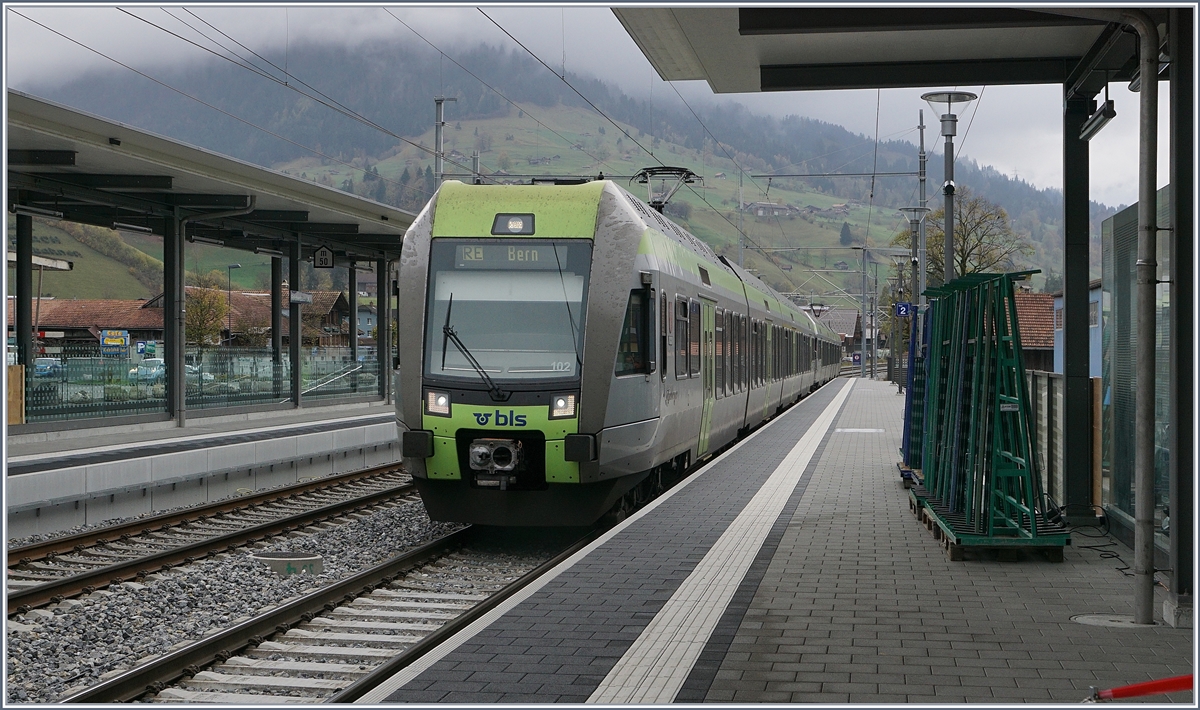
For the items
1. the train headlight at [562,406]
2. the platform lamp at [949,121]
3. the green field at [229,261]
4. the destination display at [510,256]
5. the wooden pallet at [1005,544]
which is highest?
the green field at [229,261]

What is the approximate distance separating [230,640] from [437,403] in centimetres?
364

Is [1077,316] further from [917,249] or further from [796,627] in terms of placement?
[917,249]

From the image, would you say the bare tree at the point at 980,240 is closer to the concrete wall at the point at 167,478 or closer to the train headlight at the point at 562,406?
the concrete wall at the point at 167,478

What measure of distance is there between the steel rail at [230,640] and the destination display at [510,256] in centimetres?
271

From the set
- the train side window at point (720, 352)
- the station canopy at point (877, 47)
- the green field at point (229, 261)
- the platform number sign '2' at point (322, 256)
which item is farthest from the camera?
the green field at point (229, 261)

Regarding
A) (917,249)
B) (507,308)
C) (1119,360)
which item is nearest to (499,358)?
(507,308)

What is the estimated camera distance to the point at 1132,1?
6.16 metres

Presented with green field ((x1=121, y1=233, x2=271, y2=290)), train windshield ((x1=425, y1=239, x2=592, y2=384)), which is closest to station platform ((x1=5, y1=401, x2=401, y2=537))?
train windshield ((x1=425, y1=239, x2=592, y2=384))

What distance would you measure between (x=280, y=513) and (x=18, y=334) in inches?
313

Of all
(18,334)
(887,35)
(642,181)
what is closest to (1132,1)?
(887,35)

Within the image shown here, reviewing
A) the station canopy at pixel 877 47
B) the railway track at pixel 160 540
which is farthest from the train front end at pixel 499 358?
the railway track at pixel 160 540

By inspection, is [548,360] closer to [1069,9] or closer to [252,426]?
[1069,9]

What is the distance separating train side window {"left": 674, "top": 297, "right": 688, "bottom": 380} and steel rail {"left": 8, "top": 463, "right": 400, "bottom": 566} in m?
5.66

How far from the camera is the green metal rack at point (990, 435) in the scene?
29.4ft
